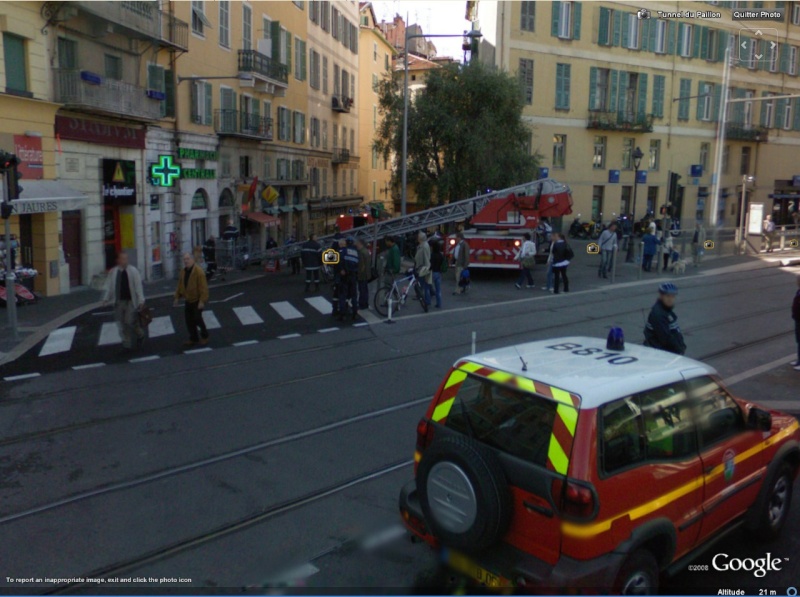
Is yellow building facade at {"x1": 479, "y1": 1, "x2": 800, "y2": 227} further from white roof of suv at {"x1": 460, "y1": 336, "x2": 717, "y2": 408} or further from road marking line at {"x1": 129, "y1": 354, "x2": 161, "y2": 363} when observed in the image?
white roof of suv at {"x1": 460, "y1": 336, "x2": 717, "y2": 408}

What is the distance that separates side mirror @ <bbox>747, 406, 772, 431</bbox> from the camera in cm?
532

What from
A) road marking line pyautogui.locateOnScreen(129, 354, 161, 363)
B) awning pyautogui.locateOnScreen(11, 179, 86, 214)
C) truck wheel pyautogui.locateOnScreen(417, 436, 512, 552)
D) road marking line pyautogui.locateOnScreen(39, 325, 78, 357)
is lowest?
road marking line pyautogui.locateOnScreen(39, 325, 78, 357)

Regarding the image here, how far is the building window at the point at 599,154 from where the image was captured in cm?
4406

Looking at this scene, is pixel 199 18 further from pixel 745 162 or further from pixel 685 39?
pixel 745 162

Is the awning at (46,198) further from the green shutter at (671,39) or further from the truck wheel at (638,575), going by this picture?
the green shutter at (671,39)

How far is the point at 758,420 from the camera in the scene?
5.34m

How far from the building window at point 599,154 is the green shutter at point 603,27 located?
569 centimetres

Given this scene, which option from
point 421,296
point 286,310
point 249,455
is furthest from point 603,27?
point 249,455

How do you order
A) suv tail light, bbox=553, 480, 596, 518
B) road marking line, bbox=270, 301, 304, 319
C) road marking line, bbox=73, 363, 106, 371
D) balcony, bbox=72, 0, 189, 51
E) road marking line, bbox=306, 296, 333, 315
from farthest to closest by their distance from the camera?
balcony, bbox=72, 0, 189, 51 → road marking line, bbox=306, 296, 333, 315 → road marking line, bbox=270, 301, 304, 319 → road marking line, bbox=73, 363, 106, 371 → suv tail light, bbox=553, 480, 596, 518

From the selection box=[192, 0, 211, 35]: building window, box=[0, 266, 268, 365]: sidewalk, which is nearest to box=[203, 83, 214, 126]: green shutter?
box=[192, 0, 211, 35]: building window

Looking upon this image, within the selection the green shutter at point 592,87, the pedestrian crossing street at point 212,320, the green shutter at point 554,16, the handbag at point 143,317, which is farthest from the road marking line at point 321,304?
the green shutter at point 592,87

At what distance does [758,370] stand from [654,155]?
1518 inches

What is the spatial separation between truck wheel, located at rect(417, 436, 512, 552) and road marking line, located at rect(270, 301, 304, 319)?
459 inches

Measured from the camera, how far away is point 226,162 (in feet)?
99.9
